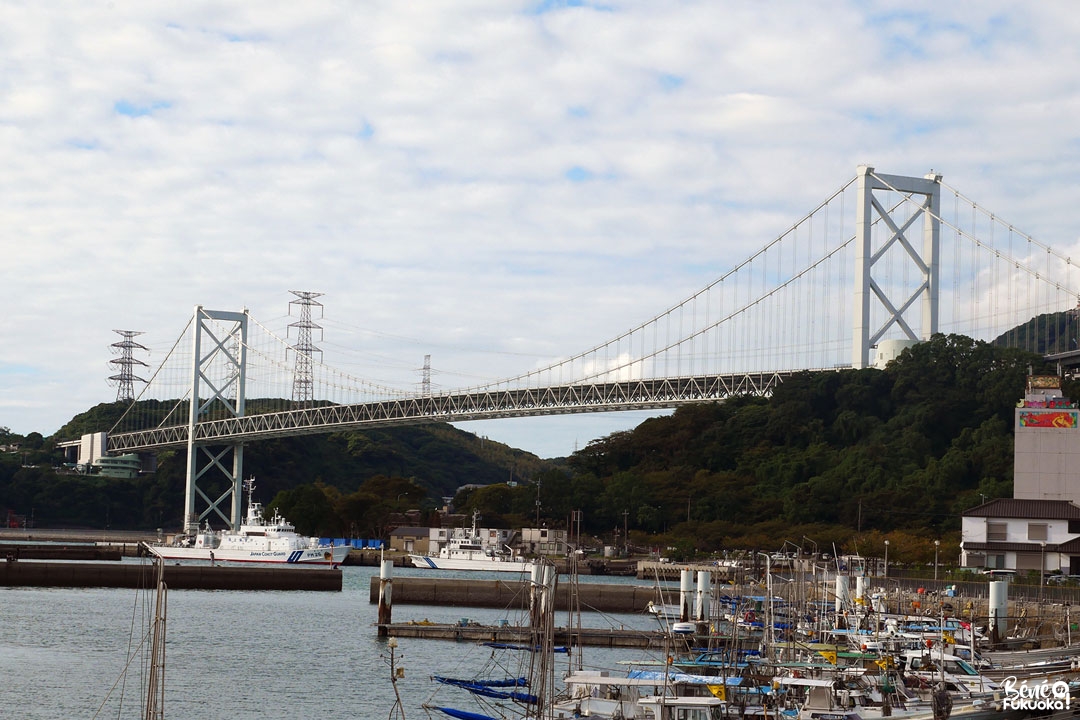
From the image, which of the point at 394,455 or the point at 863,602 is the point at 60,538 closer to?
the point at 394,455

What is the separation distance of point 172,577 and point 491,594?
47.0 ft

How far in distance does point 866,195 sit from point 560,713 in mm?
55159

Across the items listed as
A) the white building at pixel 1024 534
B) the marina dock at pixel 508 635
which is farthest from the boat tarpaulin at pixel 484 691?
the white building at pixel 1024 534

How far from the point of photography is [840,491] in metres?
63.7

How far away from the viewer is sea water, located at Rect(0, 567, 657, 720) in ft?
77.8

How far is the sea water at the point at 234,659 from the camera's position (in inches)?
934

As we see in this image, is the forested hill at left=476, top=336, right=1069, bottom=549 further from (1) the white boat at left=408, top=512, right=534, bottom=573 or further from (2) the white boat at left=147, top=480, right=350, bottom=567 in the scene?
(2) the white boat at left=147, top=480, right=350, bottom=567

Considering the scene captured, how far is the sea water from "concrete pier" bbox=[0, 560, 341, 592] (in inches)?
174

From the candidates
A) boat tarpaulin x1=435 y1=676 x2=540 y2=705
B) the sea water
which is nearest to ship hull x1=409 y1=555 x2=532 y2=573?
the sea water

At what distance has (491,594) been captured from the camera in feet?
144

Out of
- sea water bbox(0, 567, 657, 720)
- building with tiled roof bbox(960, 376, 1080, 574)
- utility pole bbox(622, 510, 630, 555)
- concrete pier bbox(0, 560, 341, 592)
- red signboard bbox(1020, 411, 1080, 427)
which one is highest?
red signboard bbox(1020, 411, 1080, 427)

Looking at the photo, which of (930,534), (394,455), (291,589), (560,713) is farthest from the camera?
(394,455)

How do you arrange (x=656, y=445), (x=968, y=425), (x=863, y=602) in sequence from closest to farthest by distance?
(x=863, y=602) < (x=968, y=425) < (x=656, y=445)

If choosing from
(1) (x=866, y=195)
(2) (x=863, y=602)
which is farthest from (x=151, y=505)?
(2) (x=863, y=602)
